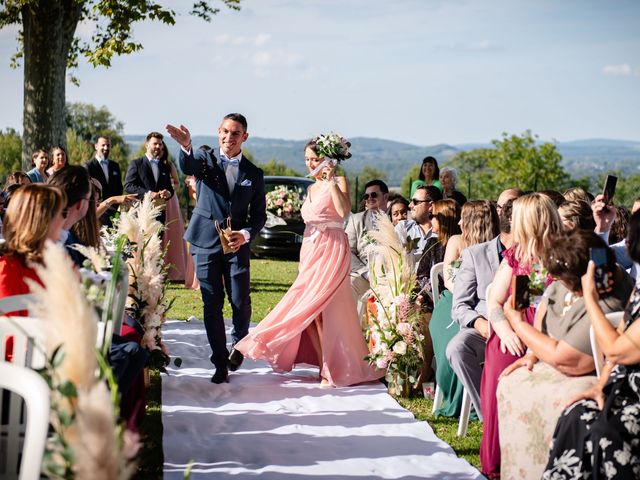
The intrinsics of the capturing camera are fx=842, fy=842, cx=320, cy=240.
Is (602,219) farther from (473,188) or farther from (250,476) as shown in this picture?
(473,188)

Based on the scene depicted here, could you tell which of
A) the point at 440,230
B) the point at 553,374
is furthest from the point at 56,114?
the point at 553,374

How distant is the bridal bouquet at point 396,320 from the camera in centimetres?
663

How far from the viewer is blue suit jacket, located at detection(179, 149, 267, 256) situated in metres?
7.10

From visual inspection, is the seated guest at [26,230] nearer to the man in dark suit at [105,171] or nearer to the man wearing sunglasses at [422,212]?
the man wearing sunglasses at [422,212]

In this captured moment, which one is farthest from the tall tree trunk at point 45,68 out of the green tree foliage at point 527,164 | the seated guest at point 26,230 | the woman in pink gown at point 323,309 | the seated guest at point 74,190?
the green tree foliage at point 527,164

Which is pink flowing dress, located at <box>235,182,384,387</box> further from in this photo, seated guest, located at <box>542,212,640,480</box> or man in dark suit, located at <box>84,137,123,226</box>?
man in dark suit, located at <box>84,137,123,226</box>

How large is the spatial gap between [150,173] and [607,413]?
8.83 m

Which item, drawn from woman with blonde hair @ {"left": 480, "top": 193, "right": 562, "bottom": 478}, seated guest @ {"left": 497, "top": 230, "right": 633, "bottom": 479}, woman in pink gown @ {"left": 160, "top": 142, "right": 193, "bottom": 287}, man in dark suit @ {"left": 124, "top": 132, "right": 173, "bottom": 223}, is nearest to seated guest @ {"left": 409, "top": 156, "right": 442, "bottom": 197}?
woman in pink gown @ {"left": 160, "top": 142, "right": 193, "bottom": 287}

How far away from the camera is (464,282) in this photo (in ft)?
18.8

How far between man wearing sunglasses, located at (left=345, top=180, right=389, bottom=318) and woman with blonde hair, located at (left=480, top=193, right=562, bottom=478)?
287cm

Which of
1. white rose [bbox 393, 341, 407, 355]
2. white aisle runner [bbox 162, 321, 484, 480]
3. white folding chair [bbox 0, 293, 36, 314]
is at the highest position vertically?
white folding chair [bbox 0, 293, 36, 314]

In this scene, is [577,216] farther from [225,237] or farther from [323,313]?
[225,237]

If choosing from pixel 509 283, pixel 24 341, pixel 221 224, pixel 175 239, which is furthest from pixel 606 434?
pixel 175 239

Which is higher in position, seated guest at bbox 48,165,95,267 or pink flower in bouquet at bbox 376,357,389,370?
seated guest at bbox 48,165,95,267
